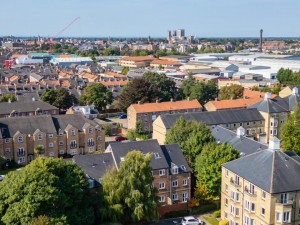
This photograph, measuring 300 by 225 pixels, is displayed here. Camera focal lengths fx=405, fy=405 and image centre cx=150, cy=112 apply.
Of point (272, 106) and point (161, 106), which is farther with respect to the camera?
point (161, 106)

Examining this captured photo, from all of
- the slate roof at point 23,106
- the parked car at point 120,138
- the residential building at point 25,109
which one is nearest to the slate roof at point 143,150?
the parked car at point 120,138

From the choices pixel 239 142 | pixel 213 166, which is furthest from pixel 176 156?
pixel 239 142

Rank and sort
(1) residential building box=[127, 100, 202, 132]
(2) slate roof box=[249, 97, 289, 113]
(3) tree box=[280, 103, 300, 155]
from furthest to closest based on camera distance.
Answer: (1) residential building box=[127, 100, 202, 132], (2) slate roof box=[249, 97, 289, 113], (3) tree box=[280, 103, 300, 155]

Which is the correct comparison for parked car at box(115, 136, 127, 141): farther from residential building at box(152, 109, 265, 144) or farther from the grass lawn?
the grass lawn

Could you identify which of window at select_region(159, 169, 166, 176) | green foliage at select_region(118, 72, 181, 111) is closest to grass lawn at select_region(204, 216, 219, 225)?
window at select_region(159, 169, 166, 176)

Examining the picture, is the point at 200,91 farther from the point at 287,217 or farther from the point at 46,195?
the point at 46,195

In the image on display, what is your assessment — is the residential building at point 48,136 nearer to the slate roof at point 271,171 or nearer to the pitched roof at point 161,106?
the pitched roof at point 161,106
